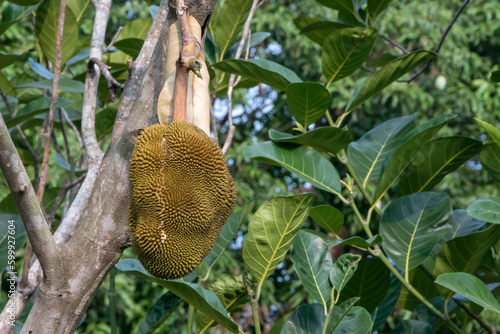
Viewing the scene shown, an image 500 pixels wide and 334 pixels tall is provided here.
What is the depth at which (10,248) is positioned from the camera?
88cm

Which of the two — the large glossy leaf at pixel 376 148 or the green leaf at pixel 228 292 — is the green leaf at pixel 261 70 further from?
the green leaf at pixel 228 292

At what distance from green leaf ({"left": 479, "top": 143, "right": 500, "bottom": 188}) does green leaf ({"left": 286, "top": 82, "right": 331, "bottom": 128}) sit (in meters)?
0.27

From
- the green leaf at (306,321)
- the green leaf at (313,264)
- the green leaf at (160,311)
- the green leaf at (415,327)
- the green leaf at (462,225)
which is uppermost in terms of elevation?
the green leaf at (313,264)

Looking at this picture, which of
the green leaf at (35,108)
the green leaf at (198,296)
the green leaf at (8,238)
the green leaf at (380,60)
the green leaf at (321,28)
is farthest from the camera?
the green leaf at (380,60)

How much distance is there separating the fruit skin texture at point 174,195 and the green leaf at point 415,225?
378 millimetres

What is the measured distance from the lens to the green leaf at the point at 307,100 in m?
0.83

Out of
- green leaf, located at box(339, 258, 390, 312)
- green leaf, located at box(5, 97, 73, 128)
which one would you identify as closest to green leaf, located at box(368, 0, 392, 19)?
green leaf, located at box(339, 258, 390, 312)

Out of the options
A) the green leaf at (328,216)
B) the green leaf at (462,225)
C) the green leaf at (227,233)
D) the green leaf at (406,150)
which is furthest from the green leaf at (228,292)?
the green leaf at (462,225)

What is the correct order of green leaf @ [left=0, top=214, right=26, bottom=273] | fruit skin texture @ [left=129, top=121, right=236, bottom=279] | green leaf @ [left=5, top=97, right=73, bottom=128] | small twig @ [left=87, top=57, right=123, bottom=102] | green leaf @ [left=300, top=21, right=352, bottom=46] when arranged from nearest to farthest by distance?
1. fruit skin texture @ [left=129, top=121, right=236, bottom=279]
2. small twig @ [left=87, top=57, right=123, bottom=102]
3. green leaf @ [left=0, top=214, right=26, bottom=273]
4. green leaf @ [left=5, top=97, right=73, bottom=128]
5. green leaf @ [left=300, top=21, right=352, bottom=46]

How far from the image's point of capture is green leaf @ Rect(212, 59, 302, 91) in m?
0.86

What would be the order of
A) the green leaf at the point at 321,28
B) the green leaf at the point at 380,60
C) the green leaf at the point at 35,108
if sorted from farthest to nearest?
1. the green leaf at the point at 380,60
2. the green leaf at the point at 321,28
3. the green leaf at the point at 35,108

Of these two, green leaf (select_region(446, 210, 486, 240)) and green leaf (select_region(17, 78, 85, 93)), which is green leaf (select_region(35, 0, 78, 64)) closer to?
green leaf (select_region(17, 78, 85, 93))

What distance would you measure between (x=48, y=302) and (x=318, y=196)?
371 centimetres

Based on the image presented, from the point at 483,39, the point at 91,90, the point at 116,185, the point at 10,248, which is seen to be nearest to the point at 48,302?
the point at 116,185
